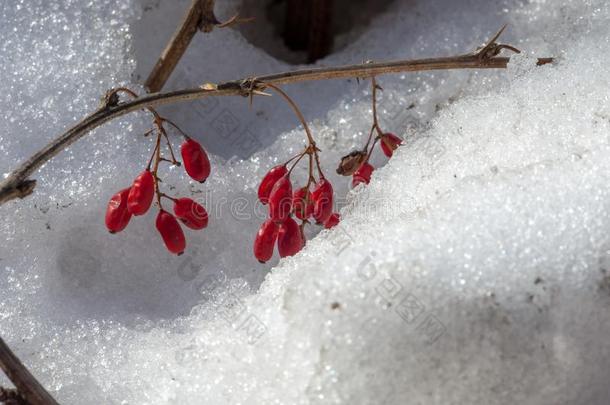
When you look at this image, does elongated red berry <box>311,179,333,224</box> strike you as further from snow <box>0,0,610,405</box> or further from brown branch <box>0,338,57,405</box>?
brown branch <box>0,338,57,405</box>

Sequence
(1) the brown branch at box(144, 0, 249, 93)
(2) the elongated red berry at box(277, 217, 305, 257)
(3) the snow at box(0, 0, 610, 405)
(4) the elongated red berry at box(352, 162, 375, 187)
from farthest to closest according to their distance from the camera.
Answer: (1) the brown branch at box(144, 0, 249, 93), (4) the elongated red berry at box(352, 162, 375, 187), (2) the elongated red berry at box(277, 217, 305, 257), (3) the snow at box(0, 0, 610, 405)

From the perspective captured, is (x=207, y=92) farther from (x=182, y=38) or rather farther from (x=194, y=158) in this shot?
(x=182, y=38)

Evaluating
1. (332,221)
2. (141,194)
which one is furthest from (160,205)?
(332,221)

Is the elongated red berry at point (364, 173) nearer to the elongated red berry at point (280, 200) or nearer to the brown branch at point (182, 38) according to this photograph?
the elongated red berry at point (280, 200)

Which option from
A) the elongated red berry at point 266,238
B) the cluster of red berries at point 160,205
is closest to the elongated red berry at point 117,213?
the cluster of red berries at point 160,205

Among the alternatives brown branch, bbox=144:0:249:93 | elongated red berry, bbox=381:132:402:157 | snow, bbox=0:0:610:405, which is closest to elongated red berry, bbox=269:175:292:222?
snow, bbox=0:0:610:405

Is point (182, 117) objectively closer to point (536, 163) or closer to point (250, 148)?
point (250, 148)
